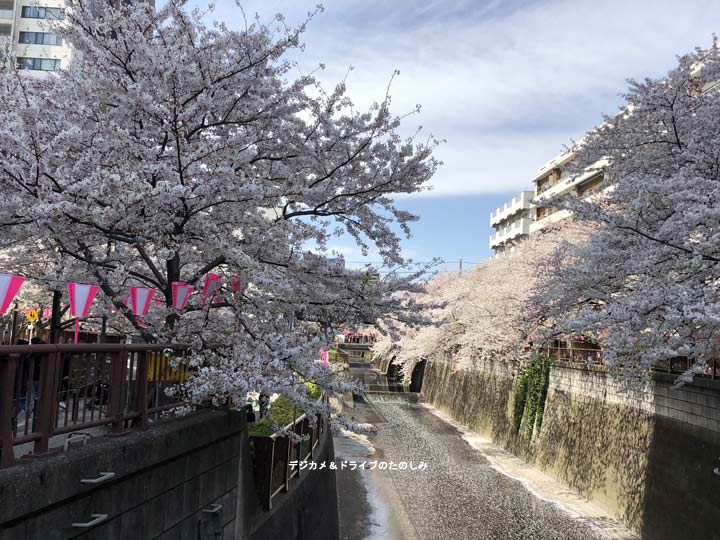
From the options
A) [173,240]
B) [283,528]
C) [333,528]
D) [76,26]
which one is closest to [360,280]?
[173,240]

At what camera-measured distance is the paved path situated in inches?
623

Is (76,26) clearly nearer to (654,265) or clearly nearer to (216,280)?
(216,280)

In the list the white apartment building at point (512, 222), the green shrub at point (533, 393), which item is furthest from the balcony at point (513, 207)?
the green shrub at point (533, 393)

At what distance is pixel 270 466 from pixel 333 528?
7112 millimetres

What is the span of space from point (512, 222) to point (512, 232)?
204 cm

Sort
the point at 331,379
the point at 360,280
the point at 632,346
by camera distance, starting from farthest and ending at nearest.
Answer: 1. the point at 632,346
2. the point at 360,280
3. the point at 331,379

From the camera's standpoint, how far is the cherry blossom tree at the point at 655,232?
7988 millimetres

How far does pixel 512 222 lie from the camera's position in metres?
66.0

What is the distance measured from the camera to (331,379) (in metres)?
6.75

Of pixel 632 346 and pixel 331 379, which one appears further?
pixel 632 346

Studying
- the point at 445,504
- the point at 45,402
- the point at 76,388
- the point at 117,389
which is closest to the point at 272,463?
the point at 117,389

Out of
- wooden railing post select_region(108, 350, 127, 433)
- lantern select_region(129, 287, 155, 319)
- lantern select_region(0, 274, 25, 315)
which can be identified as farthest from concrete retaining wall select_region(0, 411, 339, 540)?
lantern select_region(0, 274, 25, 315)

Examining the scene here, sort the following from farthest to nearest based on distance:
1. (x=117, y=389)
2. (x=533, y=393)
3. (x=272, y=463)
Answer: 1. (x=533, y=393)
2. (x=272, y=463)
3. (x=117, y=389)

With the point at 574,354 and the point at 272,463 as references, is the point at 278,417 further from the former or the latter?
the point at 574,354
